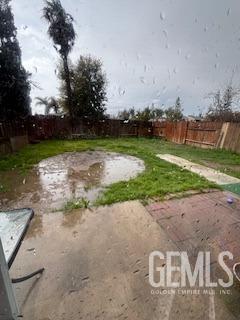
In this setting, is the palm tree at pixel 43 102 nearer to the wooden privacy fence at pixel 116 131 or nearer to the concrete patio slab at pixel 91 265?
the wooden privacy fence at pixel 116 131

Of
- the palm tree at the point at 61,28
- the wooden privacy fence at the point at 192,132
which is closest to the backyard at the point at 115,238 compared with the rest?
the wooden privacy fence at the point at 192,132

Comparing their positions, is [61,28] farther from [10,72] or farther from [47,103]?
[47,103]

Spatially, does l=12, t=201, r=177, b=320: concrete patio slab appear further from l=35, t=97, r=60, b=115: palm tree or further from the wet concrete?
l=35, t=97, r=60, b=115: palm tree

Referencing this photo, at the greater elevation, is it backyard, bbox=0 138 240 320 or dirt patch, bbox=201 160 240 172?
backyard, bbox=0 138 240 320

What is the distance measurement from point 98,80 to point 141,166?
46.8ft

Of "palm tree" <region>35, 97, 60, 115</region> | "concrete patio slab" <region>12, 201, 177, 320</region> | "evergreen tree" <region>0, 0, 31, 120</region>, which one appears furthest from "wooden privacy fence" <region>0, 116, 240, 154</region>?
"palm tree" <region>35, 97, 60, 115</region>

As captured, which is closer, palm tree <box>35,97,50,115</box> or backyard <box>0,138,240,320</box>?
backyard <box>0,138,240,320</box>

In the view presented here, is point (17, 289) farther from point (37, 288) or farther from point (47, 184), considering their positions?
point (47, 184)

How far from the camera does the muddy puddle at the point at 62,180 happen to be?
4090 millimetres

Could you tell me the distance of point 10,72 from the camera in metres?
11.8

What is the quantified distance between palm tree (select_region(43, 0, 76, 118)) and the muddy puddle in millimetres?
10602

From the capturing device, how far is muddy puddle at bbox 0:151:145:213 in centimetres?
409

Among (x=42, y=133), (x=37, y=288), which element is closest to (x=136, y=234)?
(x=37, y=288)

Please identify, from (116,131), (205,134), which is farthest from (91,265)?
(116,131)
